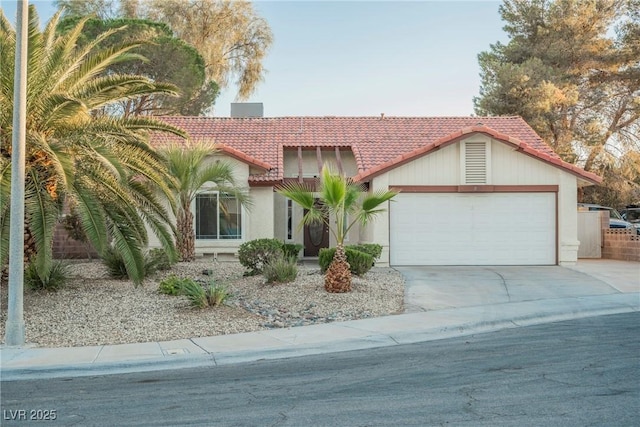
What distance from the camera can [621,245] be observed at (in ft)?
71.6

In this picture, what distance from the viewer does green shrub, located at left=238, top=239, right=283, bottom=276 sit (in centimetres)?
1614

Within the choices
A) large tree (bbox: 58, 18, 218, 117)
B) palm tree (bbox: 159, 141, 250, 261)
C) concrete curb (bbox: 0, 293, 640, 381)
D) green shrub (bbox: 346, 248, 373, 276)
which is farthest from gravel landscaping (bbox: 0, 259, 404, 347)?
large tree (bbox: 58, 18, 218, 117)

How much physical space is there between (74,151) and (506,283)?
34.3 ft

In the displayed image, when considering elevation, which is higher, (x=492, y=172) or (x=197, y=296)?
(x=492, y=172)

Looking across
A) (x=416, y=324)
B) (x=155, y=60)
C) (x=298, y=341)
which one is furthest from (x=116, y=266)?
(x=155, y=60)

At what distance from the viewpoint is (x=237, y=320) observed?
11477 mm

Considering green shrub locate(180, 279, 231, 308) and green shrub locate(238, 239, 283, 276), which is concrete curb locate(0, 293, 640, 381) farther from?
green shrub locate(238, 239, 283, 276)

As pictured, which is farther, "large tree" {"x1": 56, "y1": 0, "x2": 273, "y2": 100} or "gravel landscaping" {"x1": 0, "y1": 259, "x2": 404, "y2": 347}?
"large tree" {"x1": 56, "y1": 0, "x2": 273, "y2": 100}

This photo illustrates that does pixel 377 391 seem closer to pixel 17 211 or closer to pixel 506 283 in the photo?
pixel 17 211

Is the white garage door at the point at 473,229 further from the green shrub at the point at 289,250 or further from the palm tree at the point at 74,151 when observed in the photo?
the palm tree at the point at 74,151

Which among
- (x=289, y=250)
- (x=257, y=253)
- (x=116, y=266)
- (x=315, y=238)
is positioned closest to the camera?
(x=116, y=266)

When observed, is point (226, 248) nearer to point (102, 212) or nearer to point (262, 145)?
point (262, 145)

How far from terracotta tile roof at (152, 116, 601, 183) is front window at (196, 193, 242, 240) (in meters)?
1.29

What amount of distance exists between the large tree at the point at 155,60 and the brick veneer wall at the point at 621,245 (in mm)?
18066
